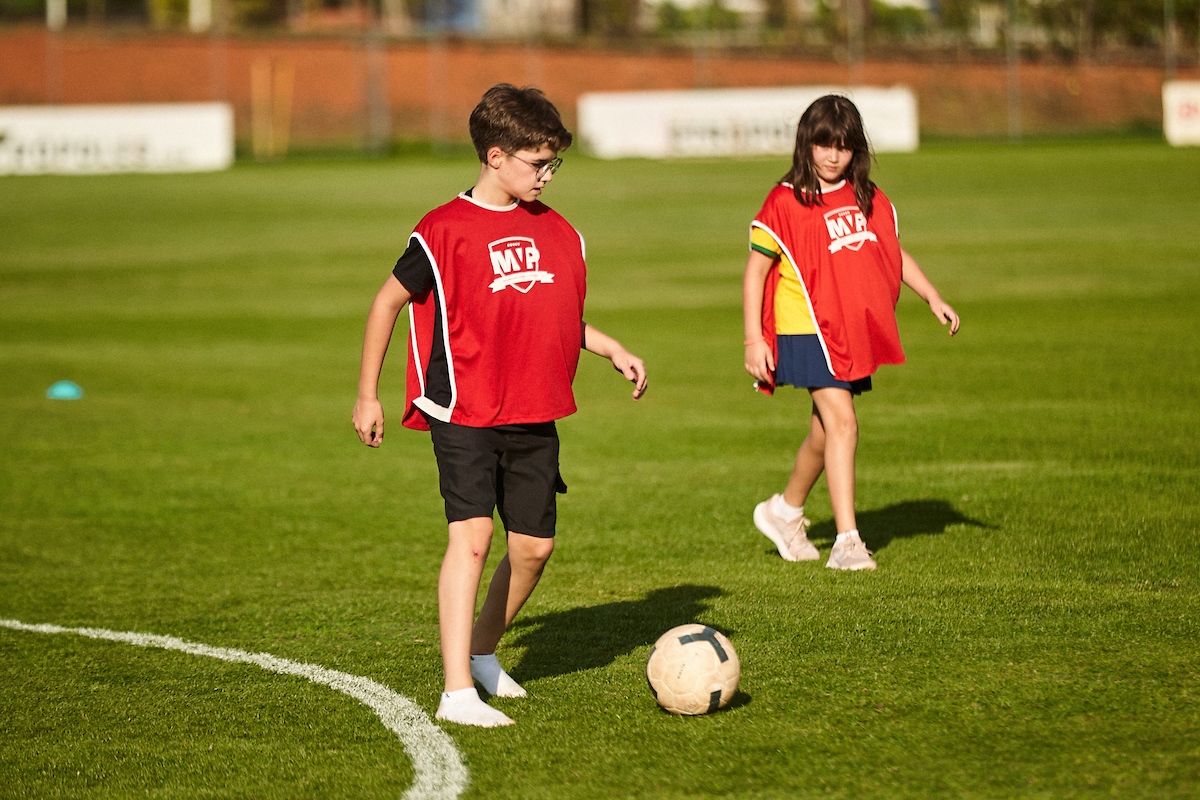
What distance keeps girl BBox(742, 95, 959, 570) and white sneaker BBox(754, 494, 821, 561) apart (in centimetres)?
22

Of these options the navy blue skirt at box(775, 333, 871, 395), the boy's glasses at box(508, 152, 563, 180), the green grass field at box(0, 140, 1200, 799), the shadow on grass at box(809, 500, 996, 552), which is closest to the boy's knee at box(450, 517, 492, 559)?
the green grass field at box(0, 140, 1200, 799)

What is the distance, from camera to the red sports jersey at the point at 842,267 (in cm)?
681

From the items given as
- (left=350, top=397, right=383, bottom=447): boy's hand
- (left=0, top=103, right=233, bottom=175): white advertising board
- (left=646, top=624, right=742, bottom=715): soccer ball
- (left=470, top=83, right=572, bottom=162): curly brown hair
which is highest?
(left=0, top=103, right=233, bottom=175): white advertising board

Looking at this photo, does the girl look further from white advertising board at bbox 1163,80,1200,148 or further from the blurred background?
the blurred background

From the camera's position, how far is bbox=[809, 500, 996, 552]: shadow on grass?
7.59 m

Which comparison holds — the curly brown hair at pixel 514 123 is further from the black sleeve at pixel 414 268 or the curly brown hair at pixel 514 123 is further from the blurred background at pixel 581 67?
the blurred background at pixel 581 67

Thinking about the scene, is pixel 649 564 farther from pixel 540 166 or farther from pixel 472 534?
pixel 540 166

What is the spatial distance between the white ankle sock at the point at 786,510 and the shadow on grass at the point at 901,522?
0.42 meters

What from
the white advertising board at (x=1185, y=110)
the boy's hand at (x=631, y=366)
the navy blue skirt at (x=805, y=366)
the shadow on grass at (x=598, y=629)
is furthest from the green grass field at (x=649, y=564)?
the white advertising board at (x=1185, y=110)

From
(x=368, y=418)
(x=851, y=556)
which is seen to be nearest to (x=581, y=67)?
(x=851, y=556)

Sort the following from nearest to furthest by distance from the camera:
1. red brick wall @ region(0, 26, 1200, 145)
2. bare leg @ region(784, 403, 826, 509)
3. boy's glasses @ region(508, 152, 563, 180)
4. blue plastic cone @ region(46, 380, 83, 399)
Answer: boy's glasses @ region(508, 152, 563, 180) → bare leg @ region(784, 403, 826, 509) → blue plastic cone @ region(46, 380, 83, 399) → red brick wall @ region(0, 26, 1200, 145)

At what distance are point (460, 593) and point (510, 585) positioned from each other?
0.38m

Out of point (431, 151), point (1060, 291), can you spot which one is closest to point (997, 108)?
point (431, 151)

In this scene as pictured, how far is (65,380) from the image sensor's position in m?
14.3
